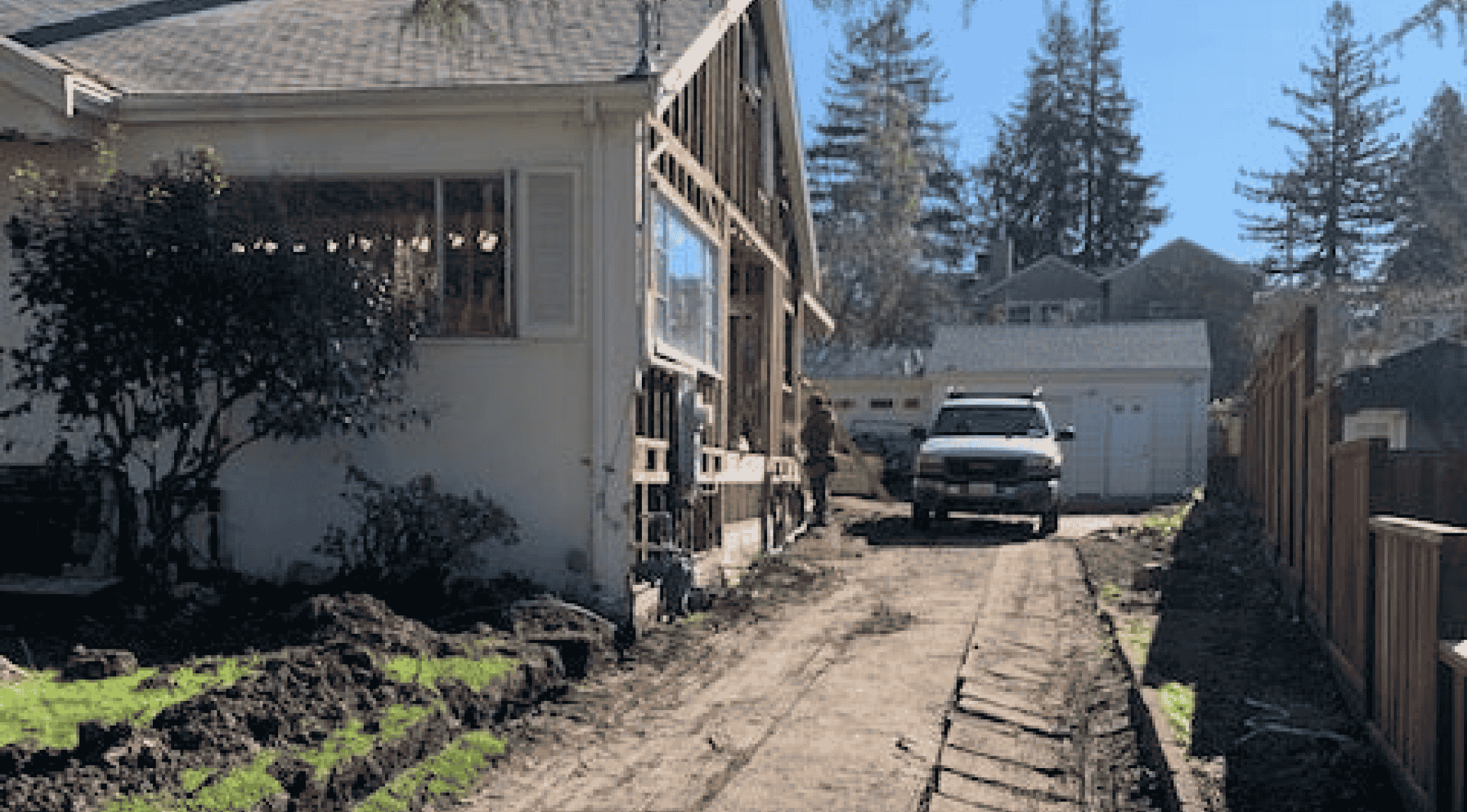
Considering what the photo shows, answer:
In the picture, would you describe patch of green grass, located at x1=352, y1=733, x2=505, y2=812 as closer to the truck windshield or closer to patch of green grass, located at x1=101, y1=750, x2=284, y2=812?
patch of green grass, located at x1=101, y1=750, x2=284, y2=812

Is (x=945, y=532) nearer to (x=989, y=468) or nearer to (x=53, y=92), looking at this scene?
(x=989, y=468)

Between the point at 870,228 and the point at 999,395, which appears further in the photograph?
the point at 870,228

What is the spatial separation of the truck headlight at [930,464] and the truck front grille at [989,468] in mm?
332

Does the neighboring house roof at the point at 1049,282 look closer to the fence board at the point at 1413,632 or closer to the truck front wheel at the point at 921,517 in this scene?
the truck front wheel at the point at 921,517

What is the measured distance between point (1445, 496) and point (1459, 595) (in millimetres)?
4014

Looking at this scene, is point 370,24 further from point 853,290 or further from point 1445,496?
point 853,290

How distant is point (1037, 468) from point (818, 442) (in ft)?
11.6

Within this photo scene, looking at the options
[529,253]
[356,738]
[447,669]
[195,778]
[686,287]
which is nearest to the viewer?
[195,778]

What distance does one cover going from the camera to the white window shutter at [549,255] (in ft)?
31.6

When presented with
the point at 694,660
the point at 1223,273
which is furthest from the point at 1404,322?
the point at 694,660

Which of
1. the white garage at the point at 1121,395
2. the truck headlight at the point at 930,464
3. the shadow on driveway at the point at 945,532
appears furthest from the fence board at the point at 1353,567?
the white garage at the point at 1121,395

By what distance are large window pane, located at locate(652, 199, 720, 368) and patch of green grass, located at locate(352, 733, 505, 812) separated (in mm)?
4705

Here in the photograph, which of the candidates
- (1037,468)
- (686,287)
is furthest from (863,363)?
(686,287)

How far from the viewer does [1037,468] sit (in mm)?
Answer: 18688
